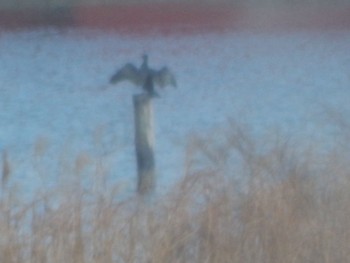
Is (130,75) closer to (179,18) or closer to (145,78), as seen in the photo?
(145,78)

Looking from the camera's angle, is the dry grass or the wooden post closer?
the dry grass

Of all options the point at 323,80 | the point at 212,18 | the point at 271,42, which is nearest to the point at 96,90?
the point at 323,80

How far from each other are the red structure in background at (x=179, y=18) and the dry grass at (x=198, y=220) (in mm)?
13927

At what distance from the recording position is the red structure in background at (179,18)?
18.7 m

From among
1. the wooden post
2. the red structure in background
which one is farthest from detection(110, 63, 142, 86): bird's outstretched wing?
the red structure in background

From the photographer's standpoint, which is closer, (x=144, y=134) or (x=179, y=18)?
(x=144, y=134)

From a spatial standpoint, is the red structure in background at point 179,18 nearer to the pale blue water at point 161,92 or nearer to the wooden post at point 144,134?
the pale blue water at point 161,92

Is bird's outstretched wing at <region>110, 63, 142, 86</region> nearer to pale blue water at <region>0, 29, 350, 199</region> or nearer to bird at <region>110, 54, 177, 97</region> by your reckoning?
bird at <region>110, 54, 177, 97</region>

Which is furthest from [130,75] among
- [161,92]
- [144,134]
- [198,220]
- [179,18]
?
[179,18]

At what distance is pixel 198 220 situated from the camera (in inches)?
164

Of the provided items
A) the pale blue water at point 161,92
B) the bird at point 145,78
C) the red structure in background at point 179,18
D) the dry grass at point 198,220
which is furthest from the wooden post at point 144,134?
the red structure in background at point 179,18

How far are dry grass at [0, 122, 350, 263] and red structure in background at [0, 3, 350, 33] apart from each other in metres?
13.9

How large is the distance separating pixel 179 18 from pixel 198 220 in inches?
593

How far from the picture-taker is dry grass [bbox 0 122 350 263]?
13.1 feet
